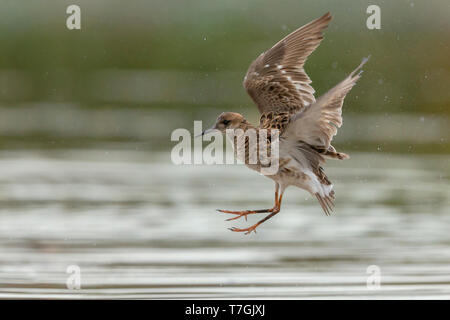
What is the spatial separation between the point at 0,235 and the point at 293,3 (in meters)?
14.5

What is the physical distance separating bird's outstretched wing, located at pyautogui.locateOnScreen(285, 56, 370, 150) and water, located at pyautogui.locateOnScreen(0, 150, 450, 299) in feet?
4.95

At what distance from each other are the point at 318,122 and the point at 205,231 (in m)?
3.55

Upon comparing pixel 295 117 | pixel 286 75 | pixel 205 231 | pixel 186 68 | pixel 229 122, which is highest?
pixel 286 75

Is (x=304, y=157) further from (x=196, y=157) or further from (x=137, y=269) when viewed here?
(x=196, y=157)

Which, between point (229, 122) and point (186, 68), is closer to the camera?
point (229, 122)

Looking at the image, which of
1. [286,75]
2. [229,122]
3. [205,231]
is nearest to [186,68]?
[205,231]

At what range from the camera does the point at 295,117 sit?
7711 mm

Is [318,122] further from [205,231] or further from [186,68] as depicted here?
[186,68]

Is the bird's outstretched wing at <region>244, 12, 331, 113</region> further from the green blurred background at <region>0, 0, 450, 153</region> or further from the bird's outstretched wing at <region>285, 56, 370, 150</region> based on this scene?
the green blurred background at <region>0, 0, 450, 153</region>

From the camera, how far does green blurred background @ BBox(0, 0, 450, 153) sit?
56.3 feet

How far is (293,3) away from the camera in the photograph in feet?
79.0

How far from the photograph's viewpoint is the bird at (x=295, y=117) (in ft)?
25.5

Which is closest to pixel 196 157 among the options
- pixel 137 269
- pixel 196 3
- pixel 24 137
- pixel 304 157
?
pixel 24 137

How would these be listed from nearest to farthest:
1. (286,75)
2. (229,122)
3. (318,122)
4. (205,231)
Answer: (318,122) → (229,122) → (286,75) → (205,231)
